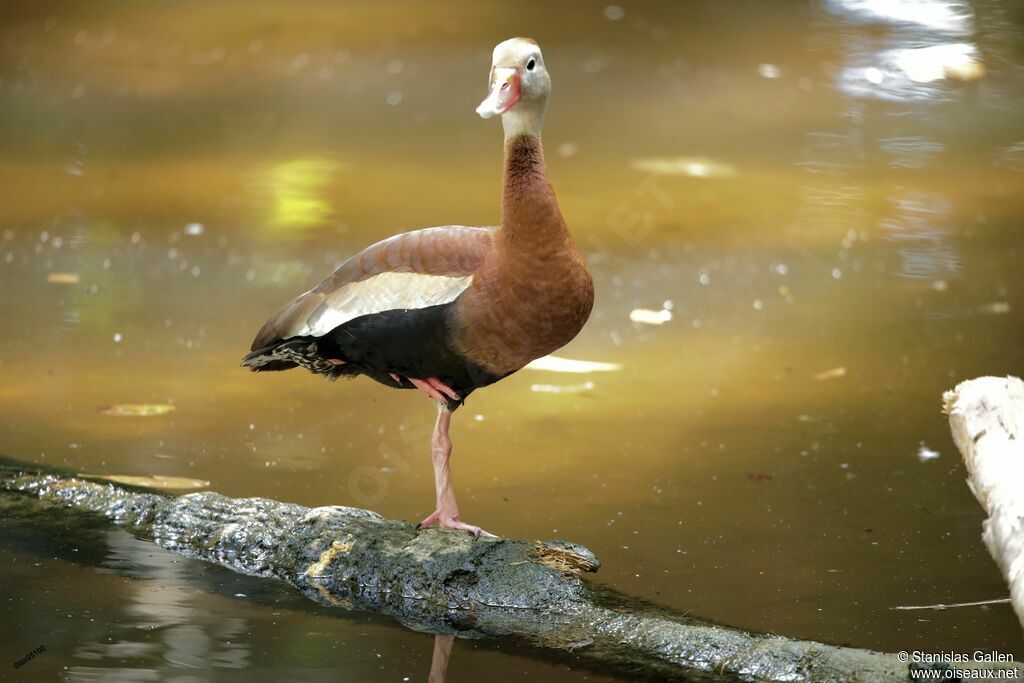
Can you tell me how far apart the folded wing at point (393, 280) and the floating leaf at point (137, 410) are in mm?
1412

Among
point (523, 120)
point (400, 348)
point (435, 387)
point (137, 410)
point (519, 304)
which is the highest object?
point (523, 120)

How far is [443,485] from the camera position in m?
3.98

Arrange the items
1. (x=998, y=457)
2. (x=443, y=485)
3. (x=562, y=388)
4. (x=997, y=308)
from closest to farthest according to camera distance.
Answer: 1. (x=998, y=457)
2. (x=443, y=485)
3. (x=562, y=388)
4. (x=997, y=308)

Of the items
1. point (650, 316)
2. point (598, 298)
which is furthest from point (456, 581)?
point (598, 298)

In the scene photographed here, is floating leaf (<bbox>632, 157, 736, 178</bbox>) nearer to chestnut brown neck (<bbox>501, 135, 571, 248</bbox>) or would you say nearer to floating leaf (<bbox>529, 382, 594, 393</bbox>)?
floating leaf (<bbox>529, 382, 594, 393</bbox>)

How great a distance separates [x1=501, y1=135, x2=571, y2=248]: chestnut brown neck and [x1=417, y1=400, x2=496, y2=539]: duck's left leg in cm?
58

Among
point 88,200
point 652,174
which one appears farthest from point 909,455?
point 88,200

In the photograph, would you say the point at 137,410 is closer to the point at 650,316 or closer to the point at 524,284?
the point at 524,284

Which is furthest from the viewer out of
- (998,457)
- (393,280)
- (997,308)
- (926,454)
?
(997,308)

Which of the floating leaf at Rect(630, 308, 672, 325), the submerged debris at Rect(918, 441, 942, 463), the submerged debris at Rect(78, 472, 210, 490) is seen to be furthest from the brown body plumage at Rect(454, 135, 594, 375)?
the floating leaf at Rect(630, 308, 672, 325)

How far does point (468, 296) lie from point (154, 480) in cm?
150

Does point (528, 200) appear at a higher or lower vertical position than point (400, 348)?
higher

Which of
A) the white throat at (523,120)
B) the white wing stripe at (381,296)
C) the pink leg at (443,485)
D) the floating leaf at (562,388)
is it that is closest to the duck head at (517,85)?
the white throat at (523,120)

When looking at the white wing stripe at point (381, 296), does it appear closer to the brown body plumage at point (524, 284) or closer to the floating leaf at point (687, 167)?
the brown body plumage at point (524, 284)
